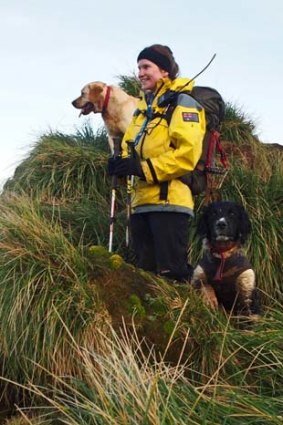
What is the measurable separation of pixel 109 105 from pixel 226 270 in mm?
4174

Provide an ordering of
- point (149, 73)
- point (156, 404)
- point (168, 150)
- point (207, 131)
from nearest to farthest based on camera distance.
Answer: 1. point (156, 404)
2. point (168, 150)
3. point (149, 73)
4. point (207, 131)

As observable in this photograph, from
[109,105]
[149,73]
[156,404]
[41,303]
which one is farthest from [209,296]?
[109,105]

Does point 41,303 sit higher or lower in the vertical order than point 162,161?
lower

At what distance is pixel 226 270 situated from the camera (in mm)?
5246

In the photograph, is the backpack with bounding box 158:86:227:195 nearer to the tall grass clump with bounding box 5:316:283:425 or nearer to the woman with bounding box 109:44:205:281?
the woman with bounding box 109:44:205:281

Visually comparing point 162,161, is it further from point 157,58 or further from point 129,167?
point 157,58

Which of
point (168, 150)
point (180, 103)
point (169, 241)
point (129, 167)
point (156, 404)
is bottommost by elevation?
point (156, 404)

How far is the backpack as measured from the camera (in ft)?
17.3

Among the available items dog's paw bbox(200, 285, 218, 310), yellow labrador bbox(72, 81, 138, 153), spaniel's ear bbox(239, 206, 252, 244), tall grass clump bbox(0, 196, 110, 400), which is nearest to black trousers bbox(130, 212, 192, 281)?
dog's paw bbox(200, 285, 218, 310)

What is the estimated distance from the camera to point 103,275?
4852mm

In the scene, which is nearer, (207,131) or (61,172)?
(207,131)

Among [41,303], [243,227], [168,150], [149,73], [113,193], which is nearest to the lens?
[41,303]

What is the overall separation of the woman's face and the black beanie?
0.09ft

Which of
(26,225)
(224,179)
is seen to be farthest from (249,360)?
(224,179)
